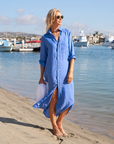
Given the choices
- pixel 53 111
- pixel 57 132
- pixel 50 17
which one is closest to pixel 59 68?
pixel 53 111

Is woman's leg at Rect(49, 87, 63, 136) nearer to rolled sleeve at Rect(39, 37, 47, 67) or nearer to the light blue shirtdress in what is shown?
the light blue shirtdress

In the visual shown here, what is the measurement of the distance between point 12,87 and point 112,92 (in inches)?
162

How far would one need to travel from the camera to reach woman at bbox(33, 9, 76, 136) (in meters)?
3.13

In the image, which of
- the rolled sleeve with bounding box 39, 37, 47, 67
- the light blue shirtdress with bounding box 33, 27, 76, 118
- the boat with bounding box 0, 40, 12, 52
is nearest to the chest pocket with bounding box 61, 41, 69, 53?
the light blue shirtdress with bounding box 33, 27, 76, 118

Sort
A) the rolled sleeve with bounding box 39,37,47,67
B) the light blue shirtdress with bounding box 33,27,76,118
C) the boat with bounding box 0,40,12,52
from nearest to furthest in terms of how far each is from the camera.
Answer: the light blue shirtdress with bounding box 33,27,76,118, the rolled sleeve with bounding box 39,37,47,67, the boat with bounding box 0,40,12,52

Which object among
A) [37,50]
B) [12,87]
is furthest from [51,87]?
[37,50]

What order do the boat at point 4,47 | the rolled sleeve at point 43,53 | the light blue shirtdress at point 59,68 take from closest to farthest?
1. the light blue shirtdress at point 59,68
2. the rolled sleeve at point 43,53
3. the boat at point 4,47

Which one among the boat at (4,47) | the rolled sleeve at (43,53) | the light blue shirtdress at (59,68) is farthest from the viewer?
the boat at (4,47)

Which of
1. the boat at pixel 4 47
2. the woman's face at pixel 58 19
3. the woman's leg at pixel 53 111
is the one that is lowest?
the boat at pixel 4 47

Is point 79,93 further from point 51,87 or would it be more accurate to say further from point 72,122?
point 51,87

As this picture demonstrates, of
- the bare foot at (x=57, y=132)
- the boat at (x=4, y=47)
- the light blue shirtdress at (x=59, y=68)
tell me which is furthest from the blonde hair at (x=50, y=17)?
the boat at (x=4, y=47)

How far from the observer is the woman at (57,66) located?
313 cm

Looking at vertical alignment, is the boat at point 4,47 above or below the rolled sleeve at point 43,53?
below

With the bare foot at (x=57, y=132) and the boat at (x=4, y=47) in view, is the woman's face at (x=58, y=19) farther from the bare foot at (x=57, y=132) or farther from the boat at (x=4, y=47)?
the boat at (x=4, y=47)
